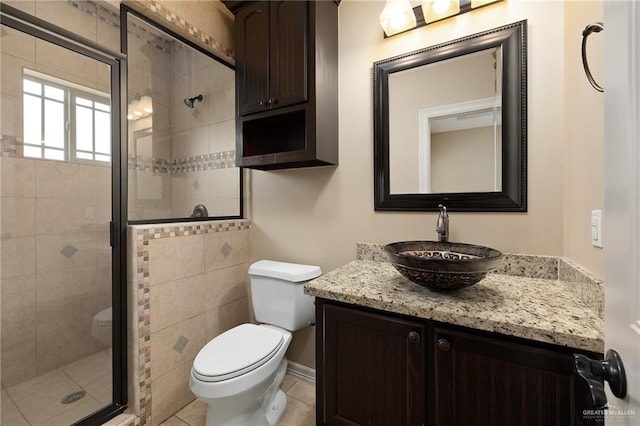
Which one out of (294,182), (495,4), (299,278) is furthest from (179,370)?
(495,4)

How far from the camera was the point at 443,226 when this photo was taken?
51.2 inches

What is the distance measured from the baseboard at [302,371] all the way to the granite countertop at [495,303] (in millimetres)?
985

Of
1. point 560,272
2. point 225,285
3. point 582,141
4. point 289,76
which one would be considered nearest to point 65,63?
point 289,76

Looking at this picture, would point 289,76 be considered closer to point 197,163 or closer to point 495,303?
point 197,163

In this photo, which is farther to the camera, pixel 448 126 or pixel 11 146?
pixel 448 126

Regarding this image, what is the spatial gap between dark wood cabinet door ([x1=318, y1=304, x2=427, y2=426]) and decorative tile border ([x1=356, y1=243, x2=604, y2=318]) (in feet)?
1.75

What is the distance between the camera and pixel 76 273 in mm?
1455

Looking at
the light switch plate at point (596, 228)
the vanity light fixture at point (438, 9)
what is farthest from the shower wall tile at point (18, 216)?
the light switch plate at point (596, 228)

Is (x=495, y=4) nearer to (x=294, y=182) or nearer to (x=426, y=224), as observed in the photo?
(x=426, y=224)

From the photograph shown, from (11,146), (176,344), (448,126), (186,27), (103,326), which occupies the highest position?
(186,27)

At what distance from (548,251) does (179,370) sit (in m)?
2.07

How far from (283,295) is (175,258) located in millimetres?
681

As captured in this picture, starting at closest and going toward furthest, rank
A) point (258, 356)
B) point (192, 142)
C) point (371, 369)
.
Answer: point (371, 369) → point (258, 356) → point (192, 142)

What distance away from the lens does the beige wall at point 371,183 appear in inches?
46.4
